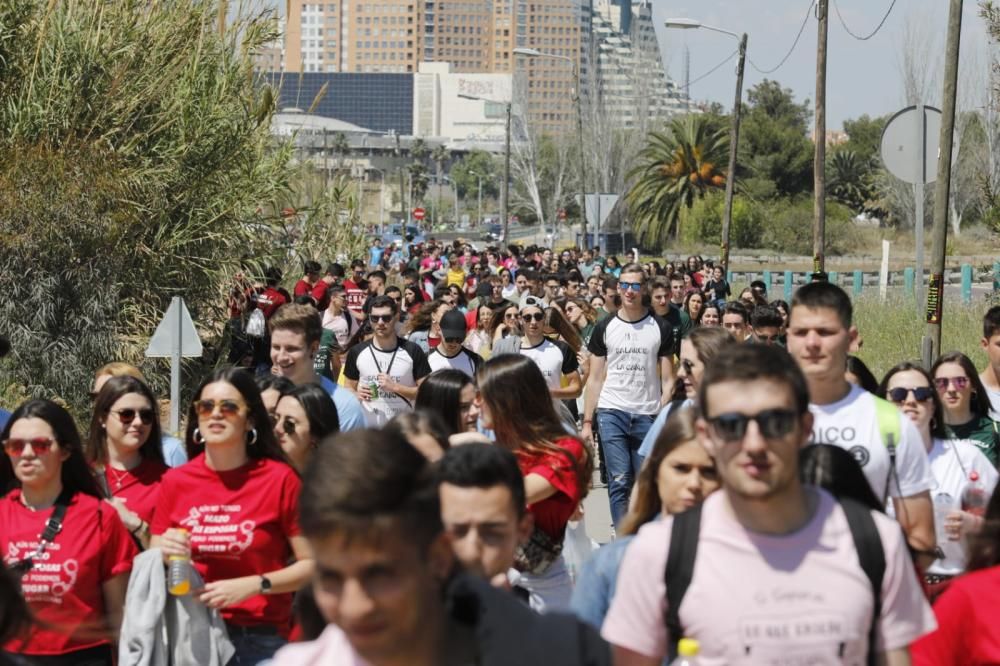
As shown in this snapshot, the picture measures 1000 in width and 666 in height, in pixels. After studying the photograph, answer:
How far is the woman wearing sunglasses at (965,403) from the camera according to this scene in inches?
290

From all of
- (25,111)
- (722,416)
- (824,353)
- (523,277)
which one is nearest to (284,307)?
(824,353)

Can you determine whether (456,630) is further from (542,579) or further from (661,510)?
(542,579)

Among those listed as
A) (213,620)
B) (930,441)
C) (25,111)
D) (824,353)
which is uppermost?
(25,111)

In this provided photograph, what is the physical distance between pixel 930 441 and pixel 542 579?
2064 mm

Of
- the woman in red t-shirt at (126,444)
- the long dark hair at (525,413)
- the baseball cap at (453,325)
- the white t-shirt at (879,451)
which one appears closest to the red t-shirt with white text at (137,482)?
the woman in red t-shirt at (126,444)

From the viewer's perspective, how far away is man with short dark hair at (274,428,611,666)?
8.07ft

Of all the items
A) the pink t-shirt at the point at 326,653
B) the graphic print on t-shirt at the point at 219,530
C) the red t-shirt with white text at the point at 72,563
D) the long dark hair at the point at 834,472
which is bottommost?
the red t-shirt with white text at the point at 72,563

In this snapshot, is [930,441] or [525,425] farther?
[930,441]

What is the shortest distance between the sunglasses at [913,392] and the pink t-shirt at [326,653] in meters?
4.25

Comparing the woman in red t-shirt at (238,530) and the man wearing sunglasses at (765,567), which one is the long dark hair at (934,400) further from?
the man wearing sunglasses at (765,567)

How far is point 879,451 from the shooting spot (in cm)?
477

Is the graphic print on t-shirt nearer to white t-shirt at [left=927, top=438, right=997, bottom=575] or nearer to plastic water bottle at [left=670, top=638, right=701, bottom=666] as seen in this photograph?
plastic water bottle at [left=670, top=638, right=701, bottom=666]

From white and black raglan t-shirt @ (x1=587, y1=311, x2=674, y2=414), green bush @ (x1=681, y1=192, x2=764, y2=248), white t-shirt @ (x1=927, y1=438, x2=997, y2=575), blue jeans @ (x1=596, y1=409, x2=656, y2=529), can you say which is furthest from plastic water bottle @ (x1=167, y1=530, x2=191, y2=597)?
green bush @ (x1=681, y1=192, x2=764, y2=248)

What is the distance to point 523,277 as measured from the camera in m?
22.4
